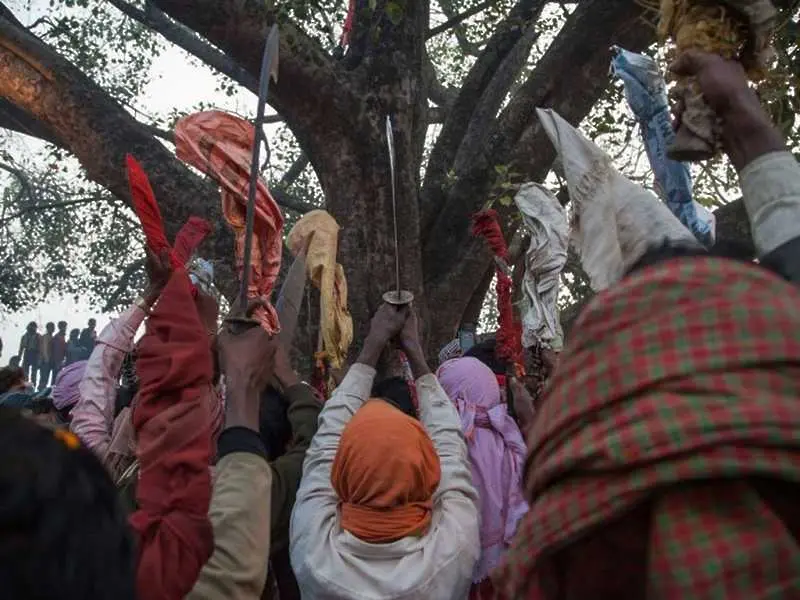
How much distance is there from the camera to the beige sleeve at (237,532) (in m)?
1.79

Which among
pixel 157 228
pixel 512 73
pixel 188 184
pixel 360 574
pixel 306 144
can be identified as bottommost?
pixel 360 574

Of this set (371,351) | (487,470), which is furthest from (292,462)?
(487,470)

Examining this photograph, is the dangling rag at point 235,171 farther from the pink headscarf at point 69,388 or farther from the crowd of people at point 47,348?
the crowd of people at point 47,348

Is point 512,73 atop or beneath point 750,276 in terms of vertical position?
atop

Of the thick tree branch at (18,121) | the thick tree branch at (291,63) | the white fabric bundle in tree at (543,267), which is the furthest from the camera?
the thick tree branch at (18,121)

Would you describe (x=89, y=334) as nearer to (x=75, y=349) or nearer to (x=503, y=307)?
(x=75, y=349)

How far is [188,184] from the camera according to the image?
602cm

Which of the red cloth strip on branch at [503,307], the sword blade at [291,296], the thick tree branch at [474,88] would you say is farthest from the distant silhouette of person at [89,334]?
the red cloth strip on branch at [503,307]

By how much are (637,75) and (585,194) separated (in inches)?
19.5

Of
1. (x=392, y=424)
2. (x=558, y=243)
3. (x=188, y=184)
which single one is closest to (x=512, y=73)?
(x=188, y=184)

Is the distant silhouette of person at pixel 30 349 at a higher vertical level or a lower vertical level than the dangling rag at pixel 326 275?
higher

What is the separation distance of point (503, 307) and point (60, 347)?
13.4m

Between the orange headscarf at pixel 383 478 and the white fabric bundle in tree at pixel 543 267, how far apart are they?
1381 millimetres

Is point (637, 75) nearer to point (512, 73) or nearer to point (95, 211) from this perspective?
point (512, 73)
